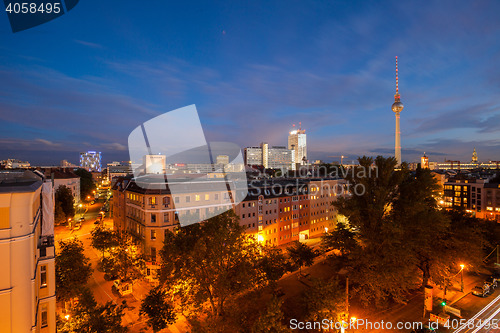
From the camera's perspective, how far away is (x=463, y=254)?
837 inches

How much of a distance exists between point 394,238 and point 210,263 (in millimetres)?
13848

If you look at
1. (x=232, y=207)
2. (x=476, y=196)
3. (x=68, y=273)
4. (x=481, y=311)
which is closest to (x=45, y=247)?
(x=68, y=273)

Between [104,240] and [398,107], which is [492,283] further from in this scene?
[398,107]

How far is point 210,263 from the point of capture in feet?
48.3

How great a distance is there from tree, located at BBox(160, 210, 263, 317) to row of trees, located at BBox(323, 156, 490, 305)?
30.7 ft

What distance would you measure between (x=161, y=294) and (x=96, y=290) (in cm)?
1246

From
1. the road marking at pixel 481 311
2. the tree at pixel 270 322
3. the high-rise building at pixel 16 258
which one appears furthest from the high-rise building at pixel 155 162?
the road marking at pixel 481 311

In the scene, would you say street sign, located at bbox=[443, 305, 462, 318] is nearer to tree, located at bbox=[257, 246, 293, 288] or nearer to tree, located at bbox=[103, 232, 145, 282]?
tree, located at bbox=[257, 246, 293, 288]

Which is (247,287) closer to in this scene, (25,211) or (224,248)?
(224,248)

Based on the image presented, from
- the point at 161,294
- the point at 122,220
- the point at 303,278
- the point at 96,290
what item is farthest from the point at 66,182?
the point at 303,278

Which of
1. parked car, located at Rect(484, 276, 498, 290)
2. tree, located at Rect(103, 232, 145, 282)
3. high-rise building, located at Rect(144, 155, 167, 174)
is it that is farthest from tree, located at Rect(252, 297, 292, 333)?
high-rise building, located at Rect(144, 155, 167, 174)

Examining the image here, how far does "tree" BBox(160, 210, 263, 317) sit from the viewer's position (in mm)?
14289

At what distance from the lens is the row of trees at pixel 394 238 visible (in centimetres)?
1798

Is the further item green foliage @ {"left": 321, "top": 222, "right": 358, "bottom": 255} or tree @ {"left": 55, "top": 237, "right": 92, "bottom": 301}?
green foliage @ {"left": 321, "top": 222, "right": 358, "bottom": 255}
